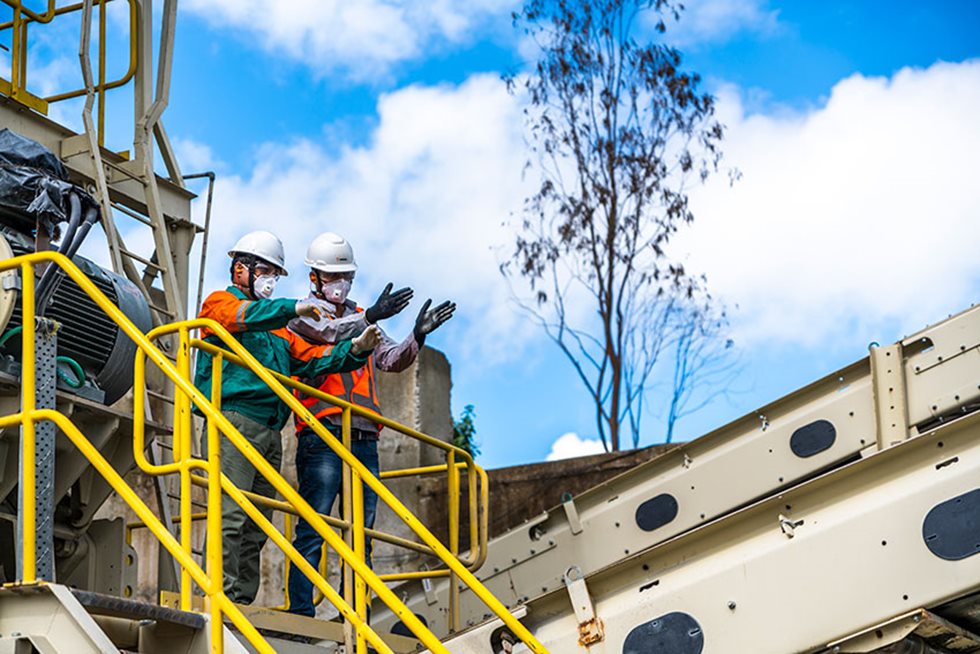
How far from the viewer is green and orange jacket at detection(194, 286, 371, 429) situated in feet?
19.2

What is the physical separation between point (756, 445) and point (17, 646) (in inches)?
168

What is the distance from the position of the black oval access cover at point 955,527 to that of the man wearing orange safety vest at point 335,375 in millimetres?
2384

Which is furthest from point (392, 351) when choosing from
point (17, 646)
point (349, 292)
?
point (17, 646)

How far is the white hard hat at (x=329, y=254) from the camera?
6.74 meters

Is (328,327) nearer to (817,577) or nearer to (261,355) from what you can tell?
(261,355)

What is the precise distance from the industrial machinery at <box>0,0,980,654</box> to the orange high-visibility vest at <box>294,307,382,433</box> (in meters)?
0.37

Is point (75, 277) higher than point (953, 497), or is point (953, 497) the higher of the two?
point (75, 277)

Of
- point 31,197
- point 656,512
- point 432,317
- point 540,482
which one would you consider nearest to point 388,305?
point 432,317

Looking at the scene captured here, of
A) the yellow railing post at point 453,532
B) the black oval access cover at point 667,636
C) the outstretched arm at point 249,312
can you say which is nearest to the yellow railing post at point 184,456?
the outstretched arm at point 249,312

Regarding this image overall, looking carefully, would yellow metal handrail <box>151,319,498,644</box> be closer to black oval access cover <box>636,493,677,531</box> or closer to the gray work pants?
the gray work pants

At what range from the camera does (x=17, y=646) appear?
4.34 metres

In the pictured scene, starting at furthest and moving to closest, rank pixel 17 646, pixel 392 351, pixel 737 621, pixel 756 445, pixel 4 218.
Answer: pixel 756 445 < pixel 392 351 < pixel 4 218 < pixel 737 621 < pixel 17 646

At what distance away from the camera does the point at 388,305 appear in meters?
6.02

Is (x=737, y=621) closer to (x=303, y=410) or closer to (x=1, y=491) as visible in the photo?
(x=303, y=410)
